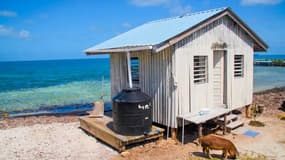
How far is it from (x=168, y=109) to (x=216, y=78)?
8.07 ft

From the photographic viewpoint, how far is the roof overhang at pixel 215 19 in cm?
604

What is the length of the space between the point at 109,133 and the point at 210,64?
3785 millimetres

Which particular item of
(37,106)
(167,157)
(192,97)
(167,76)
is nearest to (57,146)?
(167,157)

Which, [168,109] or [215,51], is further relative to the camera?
[215,51]

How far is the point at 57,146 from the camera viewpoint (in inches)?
263

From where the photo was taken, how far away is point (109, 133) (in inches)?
248

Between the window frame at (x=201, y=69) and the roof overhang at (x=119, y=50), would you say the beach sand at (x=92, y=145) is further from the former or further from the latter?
the roof overhang at (x=119, y=50)

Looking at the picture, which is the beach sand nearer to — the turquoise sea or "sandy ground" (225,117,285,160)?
"sandy ground" (225,117,285,160)

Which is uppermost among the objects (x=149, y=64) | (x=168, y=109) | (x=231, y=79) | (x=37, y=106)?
(x=149, y=64)

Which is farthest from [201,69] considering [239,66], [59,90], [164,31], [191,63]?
[59,90]

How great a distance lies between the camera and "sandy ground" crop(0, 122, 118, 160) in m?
6.02

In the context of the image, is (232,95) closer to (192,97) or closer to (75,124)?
(192,97)

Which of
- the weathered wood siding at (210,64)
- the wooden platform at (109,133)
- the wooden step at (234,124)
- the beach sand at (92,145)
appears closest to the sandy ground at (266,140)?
the beach sand at (92,145)

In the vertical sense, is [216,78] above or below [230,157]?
above
